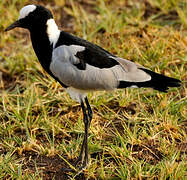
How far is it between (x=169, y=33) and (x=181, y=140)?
1.77 metres

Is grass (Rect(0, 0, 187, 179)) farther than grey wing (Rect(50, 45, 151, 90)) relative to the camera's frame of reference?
Yes

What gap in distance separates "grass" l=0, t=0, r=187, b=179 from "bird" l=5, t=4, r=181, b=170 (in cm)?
31

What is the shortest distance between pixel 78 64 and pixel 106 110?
875 millimetres

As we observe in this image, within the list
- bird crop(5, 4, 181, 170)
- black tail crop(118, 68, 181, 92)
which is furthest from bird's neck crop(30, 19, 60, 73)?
black tail crop(118, 68, 181, 92)

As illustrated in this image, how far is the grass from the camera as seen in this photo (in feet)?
10.6

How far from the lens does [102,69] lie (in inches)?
126

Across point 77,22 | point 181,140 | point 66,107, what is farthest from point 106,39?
point 181,140

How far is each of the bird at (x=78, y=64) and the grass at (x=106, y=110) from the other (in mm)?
305

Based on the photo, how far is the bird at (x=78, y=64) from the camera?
3.13 metres

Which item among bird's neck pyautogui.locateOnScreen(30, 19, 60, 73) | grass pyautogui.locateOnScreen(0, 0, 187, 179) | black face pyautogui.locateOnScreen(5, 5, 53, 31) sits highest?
black face pyautogui.locateOnScreen(5, 5, 53, 31)

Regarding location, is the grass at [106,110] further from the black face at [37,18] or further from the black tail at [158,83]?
the black face at [37,18]

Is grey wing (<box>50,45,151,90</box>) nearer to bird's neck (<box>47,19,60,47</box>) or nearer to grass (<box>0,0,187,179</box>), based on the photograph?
bird's neck (<box>47,19,60,47</box>)

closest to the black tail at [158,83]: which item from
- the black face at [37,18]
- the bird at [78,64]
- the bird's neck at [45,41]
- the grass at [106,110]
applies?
the bird at [78,64]

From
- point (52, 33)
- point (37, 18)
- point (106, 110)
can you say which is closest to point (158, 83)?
point (106, 110)
